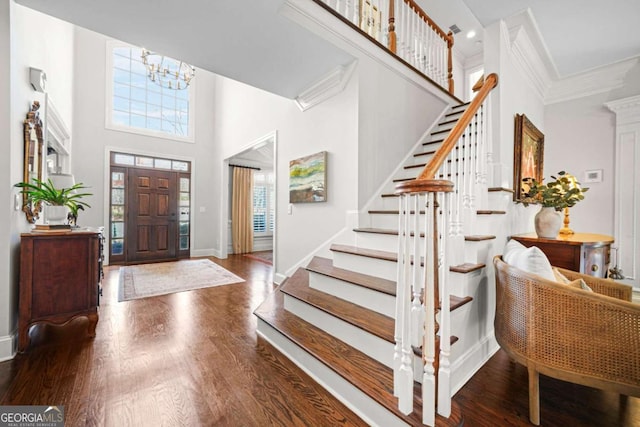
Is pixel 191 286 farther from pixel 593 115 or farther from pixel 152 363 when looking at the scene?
pixel 593 115

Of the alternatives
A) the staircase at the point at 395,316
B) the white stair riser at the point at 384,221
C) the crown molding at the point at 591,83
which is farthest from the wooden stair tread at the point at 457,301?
the crown molding at the point at 591,83

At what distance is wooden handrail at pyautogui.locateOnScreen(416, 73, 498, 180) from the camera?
1.39 m

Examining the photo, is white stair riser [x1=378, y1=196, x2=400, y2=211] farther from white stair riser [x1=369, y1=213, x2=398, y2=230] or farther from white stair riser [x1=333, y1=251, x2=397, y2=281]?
white stair riser [x1=333, y1=251, x2=397, y2=281]

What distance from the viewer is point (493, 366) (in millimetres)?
1858

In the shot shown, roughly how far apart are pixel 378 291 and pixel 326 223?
1.49m

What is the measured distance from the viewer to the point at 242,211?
6.64 metres

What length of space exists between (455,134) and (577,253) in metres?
1.50

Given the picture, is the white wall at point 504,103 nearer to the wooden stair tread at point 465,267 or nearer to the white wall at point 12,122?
the wooden stair tread at point 465,267

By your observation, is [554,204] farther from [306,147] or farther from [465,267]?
[306,147]

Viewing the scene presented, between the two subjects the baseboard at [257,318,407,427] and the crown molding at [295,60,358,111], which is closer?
the baseboard at [257,318,407,427]

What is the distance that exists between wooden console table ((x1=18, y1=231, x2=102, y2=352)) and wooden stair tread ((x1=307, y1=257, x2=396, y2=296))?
1891 mm

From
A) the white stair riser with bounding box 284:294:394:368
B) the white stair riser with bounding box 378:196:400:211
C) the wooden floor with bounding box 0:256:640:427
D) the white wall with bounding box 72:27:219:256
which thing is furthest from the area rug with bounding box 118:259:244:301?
the white stair riser with bounding box 378:196:400:211

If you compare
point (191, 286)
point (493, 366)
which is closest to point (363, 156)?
point (493, 366)

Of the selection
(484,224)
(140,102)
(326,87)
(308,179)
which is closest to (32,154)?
(308,179)
